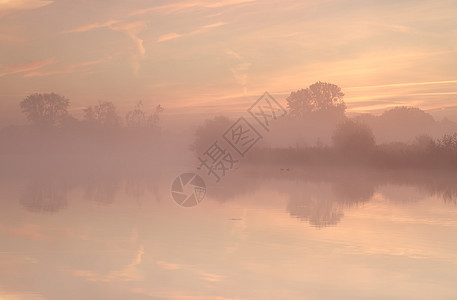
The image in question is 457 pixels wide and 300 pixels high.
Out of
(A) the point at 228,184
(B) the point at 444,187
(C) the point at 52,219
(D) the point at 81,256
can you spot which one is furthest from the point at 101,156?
(D) the point at 81,256

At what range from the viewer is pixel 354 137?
114ft

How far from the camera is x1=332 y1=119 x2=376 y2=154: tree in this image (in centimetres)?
3444

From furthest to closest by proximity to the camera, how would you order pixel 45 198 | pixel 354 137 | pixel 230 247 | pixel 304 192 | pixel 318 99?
pixel 318 99 → pixel 354 137 → pixel 304 192 → pixel 45 198 → pixel 230 247

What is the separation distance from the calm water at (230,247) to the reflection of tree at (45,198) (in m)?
0.05

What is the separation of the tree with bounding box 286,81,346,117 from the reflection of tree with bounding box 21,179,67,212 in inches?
1381

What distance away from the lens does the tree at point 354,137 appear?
34.4 m

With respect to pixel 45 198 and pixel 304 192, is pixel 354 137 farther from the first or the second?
pixel 45 198

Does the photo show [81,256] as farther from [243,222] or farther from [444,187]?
[444,187]

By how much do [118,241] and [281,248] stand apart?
2825 millimetres

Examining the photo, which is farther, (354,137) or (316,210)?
(354,137)

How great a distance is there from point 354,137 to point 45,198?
70.0ft

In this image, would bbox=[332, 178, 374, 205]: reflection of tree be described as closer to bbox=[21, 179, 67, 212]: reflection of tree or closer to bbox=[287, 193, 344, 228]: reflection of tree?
bbox=[287, 193, 344, 228]: reflection of tree

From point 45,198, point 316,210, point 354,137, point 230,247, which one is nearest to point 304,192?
point 316,210

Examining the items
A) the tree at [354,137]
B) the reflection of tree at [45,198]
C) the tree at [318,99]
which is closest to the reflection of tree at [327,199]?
the reflection of tree at [45,198]
